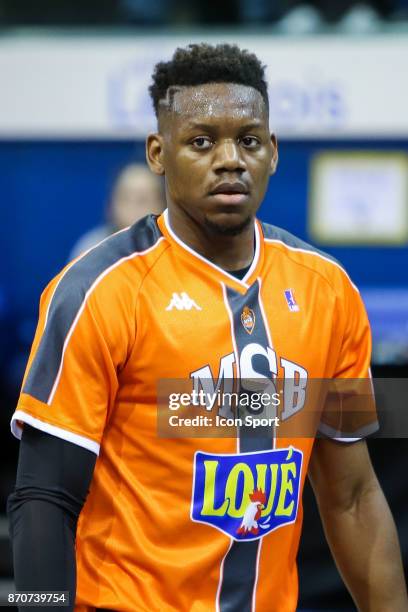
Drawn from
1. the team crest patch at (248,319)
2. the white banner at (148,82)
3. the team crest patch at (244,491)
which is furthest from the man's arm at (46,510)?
the white banner at (148,82)

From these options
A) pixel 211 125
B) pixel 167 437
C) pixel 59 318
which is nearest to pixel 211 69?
pixel 211 125

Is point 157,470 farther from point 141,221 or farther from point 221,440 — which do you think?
point 141,221

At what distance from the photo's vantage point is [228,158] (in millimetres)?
2236

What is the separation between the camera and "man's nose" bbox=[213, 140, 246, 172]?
224 cm

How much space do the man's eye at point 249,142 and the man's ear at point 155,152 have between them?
199mm

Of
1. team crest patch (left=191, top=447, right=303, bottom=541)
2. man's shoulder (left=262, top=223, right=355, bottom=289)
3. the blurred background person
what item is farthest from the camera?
the blurred background person

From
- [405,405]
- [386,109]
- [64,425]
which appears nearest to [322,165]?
[386,109]

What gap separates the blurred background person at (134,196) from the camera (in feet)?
16.2

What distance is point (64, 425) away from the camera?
2.14 m

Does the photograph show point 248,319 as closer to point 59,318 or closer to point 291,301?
point 291,301

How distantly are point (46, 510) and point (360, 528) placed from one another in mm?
763

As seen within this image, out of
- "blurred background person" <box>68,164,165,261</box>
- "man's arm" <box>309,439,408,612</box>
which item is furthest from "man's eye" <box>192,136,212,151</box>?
"blurred background person" <box>68,164,165,261</box>

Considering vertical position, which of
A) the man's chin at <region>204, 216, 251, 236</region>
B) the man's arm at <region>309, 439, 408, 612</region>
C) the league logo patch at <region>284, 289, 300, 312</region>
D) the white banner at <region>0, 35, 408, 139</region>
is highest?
the white banner at <region>0, 35, 408, 139</region>

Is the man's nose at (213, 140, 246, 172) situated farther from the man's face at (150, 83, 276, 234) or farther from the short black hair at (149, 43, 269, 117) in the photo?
the short black hair at (149, 43, 269, 117)
